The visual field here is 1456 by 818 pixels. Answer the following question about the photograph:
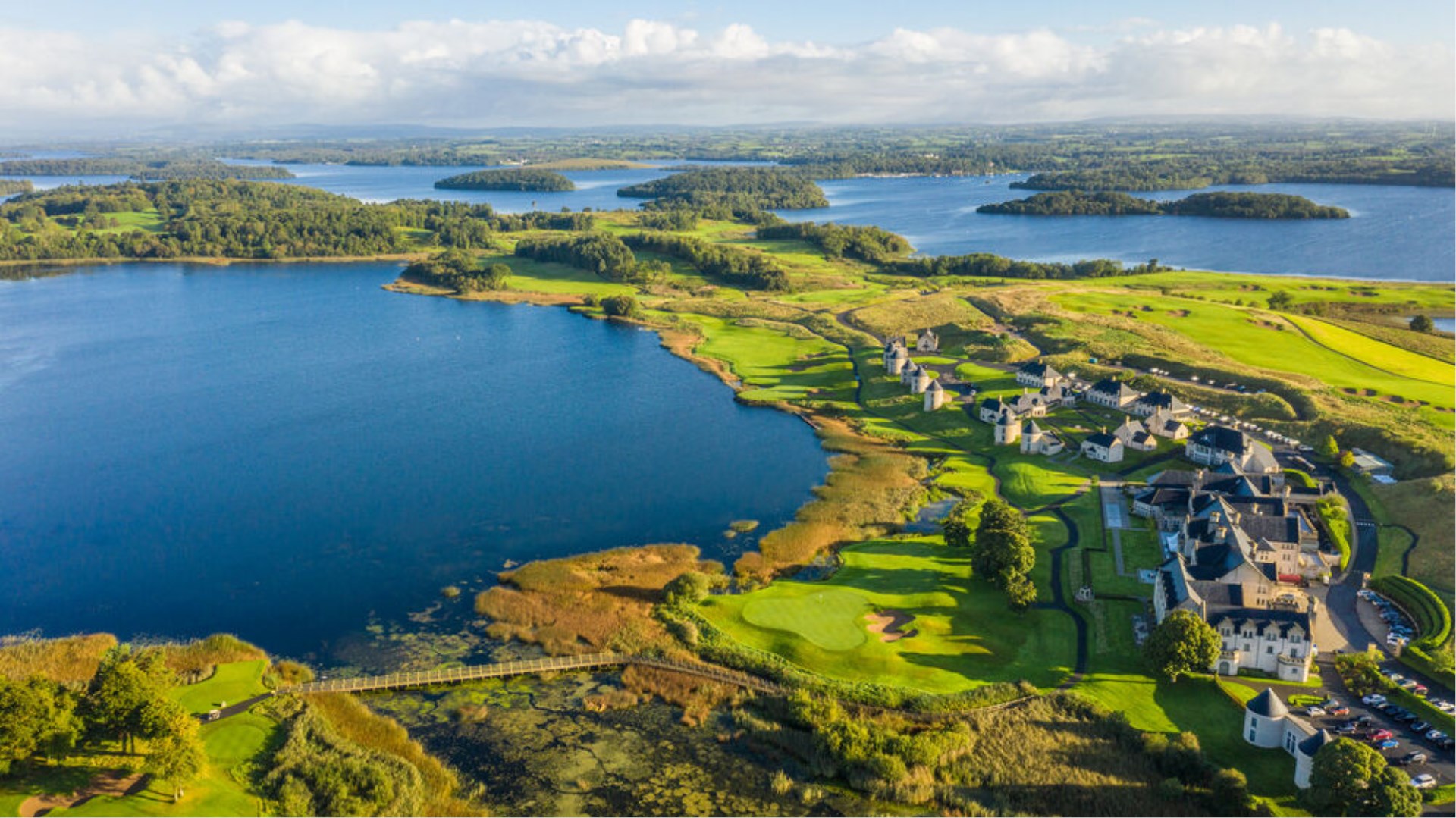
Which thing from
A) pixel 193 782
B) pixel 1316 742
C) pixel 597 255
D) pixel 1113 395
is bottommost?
pixel 193 782

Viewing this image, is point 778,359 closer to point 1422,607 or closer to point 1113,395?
point 1113,395

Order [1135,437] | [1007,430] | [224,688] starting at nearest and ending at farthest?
[224,688], [1135,437], [1007,430]

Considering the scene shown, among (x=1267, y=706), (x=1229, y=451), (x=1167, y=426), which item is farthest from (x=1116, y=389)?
(x=1267, y=706)

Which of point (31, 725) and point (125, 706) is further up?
point (31, 725)

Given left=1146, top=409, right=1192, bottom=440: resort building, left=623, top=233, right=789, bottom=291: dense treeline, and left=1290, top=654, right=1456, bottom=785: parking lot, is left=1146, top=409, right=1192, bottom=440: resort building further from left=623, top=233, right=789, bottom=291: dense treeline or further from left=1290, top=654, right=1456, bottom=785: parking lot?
left=623, top=233, right=789, bottom=291: dense treeline

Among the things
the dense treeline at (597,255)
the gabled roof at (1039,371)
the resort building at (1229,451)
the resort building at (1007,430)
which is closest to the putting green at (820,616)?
the resort building at (1007,430)

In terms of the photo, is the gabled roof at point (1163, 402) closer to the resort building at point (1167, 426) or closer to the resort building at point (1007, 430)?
the resort building at point (1167, 426)

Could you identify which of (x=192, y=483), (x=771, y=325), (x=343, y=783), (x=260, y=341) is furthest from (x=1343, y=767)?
(x=260, y=341)
